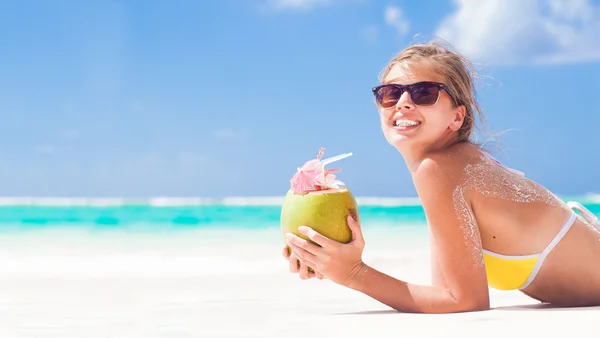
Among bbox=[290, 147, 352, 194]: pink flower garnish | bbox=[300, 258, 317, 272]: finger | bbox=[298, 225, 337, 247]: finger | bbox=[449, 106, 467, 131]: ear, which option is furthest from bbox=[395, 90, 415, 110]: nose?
bbox=[300, 258, 317, 272]: finger

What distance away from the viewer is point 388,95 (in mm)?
3627

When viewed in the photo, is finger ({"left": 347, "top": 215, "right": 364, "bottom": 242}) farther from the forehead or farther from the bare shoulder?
the forehead

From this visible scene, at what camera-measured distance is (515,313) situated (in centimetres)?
347

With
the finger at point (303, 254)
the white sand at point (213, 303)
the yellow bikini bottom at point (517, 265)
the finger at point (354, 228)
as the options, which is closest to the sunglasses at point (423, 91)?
the finger at point (354, 228)

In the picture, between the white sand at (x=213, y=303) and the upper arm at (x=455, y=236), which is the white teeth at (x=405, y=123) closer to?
the upper arm at (x=455, y=236)

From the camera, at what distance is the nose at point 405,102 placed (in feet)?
11.6

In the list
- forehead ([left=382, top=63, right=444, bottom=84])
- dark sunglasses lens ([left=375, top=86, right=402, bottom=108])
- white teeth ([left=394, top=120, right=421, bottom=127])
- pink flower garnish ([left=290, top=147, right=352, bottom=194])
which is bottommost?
pink flower garnish ([left=290, top=147, right=352, bottom=194])

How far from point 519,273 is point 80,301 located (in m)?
3.42

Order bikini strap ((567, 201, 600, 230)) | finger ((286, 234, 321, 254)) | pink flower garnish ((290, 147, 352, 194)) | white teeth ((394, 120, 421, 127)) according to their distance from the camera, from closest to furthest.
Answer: finger ((286, 234, 321, 254))
pink flower garnish ((290, 147, 352, 194))
white teeth ((394, 120, 421, 127))
bikini strap ((567, 201, 600, 230))

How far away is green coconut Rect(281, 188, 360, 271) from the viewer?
3.31 meters

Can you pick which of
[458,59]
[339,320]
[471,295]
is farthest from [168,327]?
[458,59]

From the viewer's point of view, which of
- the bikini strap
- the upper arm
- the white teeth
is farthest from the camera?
the bikini strap

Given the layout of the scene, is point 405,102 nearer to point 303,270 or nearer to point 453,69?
point 453,69

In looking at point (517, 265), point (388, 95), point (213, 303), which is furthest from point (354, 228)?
point (213, 303)
